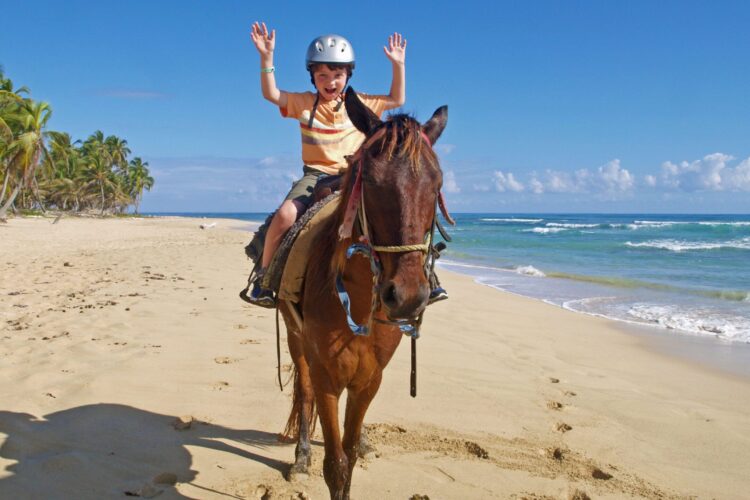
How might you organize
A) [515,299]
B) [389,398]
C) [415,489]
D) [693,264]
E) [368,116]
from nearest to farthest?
[368,116]
[415,489]
[389,398]
[515,299]
[693,264]

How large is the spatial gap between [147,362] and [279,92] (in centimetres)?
362

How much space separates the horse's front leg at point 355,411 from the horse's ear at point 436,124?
1349mm

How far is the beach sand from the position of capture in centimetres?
381

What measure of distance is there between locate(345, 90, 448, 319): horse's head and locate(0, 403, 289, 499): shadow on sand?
230cm

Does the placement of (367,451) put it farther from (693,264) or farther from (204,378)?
(693,264)

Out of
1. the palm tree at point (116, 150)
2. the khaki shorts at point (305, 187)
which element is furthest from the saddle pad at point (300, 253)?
the palm tree at point (116, 150)

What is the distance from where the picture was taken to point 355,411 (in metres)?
3.27

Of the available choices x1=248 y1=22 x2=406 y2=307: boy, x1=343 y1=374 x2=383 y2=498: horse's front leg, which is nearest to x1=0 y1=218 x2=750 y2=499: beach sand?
x1=343 y1=374 x2=383 y2=498: horse's front leg

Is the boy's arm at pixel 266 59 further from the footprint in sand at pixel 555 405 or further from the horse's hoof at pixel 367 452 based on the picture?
the footprint in sand at pixel 555 405

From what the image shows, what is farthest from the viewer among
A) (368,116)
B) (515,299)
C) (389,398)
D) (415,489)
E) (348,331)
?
(515,299)

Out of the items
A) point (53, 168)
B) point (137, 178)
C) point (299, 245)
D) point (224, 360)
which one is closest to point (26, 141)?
point (53, 168)

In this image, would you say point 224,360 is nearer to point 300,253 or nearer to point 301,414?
point 301,414

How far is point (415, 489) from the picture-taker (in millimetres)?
3764

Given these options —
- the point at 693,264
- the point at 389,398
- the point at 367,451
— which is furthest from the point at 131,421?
the point at 693,264
